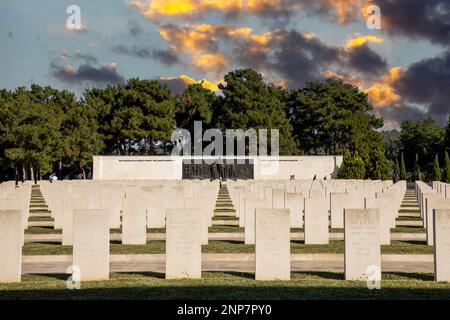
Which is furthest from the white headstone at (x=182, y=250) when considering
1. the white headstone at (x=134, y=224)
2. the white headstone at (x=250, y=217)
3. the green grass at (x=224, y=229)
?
the green grass at (x=224, y=229)

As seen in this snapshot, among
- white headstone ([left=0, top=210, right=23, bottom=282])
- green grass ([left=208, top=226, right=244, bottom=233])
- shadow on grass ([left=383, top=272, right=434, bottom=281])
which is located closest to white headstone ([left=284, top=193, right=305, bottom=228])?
green grass ([left=208, top=226, right=244, bottom=233])

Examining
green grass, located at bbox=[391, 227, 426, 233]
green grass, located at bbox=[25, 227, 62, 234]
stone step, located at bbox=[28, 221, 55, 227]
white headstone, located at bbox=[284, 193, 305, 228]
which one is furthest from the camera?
stone step, located at bbox=[28, 221, 55, 227]

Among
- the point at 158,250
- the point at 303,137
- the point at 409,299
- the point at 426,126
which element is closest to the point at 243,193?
the point at 158,250

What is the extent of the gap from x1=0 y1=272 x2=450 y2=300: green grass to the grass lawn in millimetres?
3165

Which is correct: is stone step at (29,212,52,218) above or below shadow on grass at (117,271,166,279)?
above

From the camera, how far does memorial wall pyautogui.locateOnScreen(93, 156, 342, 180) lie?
69.2m

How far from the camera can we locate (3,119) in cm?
6247

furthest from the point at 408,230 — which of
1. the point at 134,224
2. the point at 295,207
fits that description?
the point at 134,224

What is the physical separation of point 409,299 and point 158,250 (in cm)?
765

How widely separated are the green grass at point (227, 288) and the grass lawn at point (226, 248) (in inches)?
125

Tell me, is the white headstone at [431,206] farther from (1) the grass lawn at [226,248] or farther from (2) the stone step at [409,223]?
(2) the stone step at [409,223]

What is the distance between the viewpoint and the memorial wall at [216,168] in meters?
69.2

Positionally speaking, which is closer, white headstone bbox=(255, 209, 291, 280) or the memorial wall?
white headstone bbox=(255, 209, 291, 280)

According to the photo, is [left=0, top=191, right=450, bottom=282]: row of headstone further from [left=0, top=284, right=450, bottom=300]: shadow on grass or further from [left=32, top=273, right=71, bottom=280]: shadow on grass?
[left=0, top=284, right=450, bottom=300]: shadow on grass
